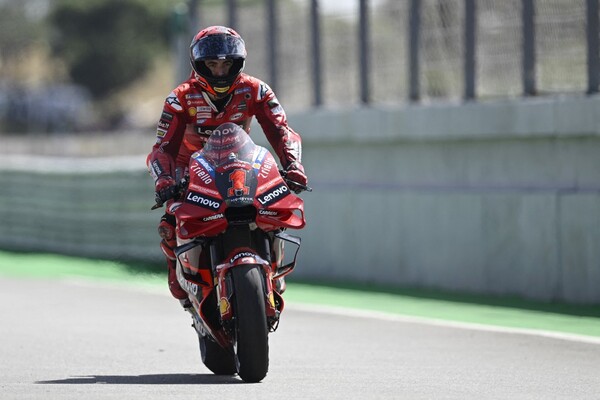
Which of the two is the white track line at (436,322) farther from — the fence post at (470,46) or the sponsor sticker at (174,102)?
the sponsor sticker at (174,102)

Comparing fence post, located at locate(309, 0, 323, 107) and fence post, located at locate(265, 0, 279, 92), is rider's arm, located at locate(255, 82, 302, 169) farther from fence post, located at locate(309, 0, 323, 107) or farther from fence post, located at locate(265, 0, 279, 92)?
fence post, located at locate(265, 0, 279, 92)

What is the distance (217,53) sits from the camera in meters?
8.62

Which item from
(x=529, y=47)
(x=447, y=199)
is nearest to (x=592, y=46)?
(x=529, y=47)

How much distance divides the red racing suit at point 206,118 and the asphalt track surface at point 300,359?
1.28 meters

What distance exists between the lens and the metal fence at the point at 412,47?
1329cm

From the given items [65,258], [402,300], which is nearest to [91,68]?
[65,258]

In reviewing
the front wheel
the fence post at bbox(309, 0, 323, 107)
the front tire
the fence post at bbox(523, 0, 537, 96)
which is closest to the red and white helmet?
the front wheel

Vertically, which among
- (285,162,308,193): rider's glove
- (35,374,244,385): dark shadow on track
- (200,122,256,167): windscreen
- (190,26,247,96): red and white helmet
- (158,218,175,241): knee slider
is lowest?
(35,374,244,385): dark shadow on track

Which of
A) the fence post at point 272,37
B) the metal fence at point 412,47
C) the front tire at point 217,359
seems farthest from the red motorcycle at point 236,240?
the fence post at point 272,37

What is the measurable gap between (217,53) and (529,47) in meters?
5.62

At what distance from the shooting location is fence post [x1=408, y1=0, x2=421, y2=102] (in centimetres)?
1538

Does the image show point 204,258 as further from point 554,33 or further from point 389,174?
point 389,174

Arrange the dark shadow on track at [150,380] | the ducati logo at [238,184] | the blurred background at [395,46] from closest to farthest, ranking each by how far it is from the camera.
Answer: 1. the ducati logo at [238,184]
2. the dark shadow on track at [150,380]
3. the blurred background at [395,46]


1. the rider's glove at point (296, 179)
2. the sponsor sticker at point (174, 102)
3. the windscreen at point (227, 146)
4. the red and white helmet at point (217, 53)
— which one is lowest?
the rider's glove at point (296, 179)
